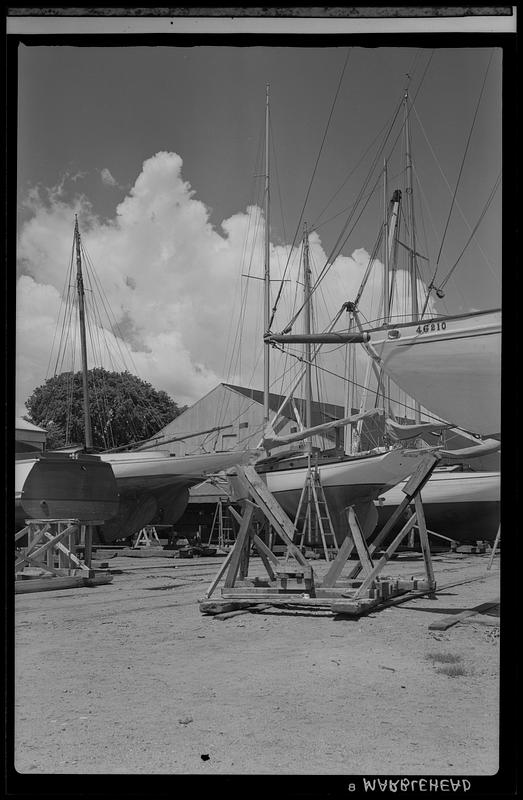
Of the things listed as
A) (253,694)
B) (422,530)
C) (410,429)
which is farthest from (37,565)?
(253,694)

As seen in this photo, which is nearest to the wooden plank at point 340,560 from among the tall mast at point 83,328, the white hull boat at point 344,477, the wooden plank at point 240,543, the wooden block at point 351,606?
the white hull boat at point 344,477

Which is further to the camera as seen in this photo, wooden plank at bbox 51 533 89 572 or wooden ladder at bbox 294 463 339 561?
wooden ladder at bbox 294 463 339 561

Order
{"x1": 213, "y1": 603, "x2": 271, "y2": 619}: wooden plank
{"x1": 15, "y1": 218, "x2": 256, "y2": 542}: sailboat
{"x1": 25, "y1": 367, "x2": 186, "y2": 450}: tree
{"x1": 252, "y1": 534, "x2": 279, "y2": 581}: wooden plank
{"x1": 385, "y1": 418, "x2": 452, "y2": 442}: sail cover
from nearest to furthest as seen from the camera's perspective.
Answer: {"x1": 25, "y1": 367, "x2": 186, "y2": 450}: tree → {"x1": 213, "y1": 603, "x2": 271, "y2": 619}: wooden plank → {"x1": 252, "y1": 534, "x2": 279, "y2": 581}: wooden plank → {"x1": 385, "y1": 418, "x2": 452, "y2": 442}: sail cover → {"x1": 15, "y1": 218, "x2": 256, "y2": 542}: sailboat

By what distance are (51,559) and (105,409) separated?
3006mm

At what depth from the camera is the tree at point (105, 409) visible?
760cm

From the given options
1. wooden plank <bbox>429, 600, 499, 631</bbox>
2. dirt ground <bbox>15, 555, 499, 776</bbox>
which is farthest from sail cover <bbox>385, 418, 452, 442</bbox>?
dirt ground <bbox>15, 555, 499, 776</bbox>

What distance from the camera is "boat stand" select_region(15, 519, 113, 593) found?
414 inches

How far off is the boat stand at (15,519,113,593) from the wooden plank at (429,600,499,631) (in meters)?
5.69

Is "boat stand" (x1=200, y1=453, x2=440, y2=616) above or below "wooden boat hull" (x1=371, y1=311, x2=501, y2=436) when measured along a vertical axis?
below

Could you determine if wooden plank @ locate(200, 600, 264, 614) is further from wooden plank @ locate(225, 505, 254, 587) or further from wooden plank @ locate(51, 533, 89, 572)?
wooden plank @ locate(51, 533, 89, 572)

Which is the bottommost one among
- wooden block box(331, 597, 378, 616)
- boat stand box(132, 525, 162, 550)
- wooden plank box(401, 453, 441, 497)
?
boat stand box(132, 525, 162, 550)
